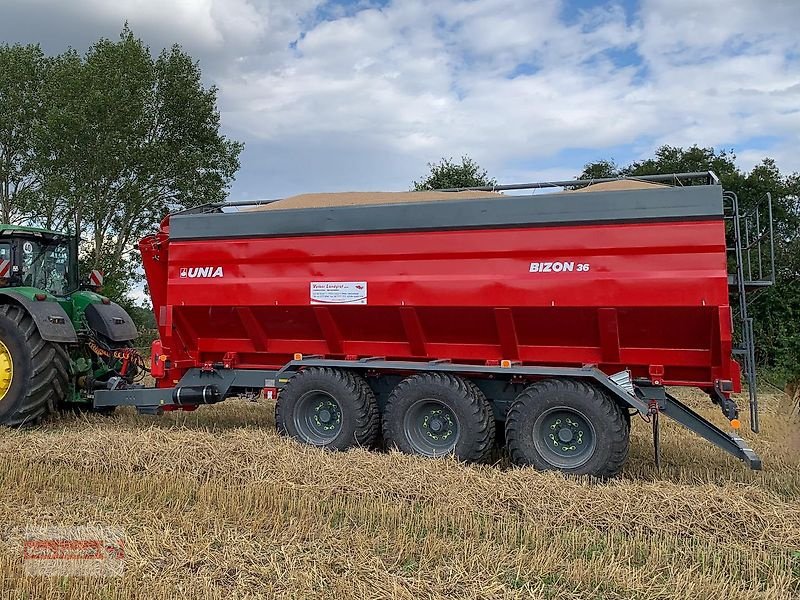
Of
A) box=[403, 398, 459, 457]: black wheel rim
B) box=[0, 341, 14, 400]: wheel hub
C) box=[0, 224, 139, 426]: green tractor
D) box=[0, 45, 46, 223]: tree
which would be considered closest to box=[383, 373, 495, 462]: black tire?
box=[403, 398, 459, 457]: black wheel rim

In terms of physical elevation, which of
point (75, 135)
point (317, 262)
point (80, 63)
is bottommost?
point (317, 262)

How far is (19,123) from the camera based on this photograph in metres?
19.2

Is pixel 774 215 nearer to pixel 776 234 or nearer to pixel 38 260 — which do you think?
pixel 776 234

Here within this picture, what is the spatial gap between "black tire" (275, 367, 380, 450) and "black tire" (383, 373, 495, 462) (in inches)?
8.0

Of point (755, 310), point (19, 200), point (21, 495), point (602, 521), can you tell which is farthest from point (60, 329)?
point (19, 200)

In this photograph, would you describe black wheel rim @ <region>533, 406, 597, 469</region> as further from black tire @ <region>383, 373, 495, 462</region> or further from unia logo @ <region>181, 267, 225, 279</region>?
unia logo @ <region>181, 267, 225, 279</region>

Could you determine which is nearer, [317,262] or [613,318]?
[613,318]

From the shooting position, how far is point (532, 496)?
14.6 ft

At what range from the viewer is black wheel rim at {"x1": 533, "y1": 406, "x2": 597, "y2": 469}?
5.14 meters

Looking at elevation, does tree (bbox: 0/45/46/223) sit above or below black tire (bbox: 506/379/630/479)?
above

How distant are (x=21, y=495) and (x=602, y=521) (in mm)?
3962

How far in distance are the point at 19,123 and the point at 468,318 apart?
18699 mm

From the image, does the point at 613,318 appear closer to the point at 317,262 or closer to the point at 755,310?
the point at 317,262

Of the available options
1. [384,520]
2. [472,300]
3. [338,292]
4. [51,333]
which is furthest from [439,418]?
[51,333]
